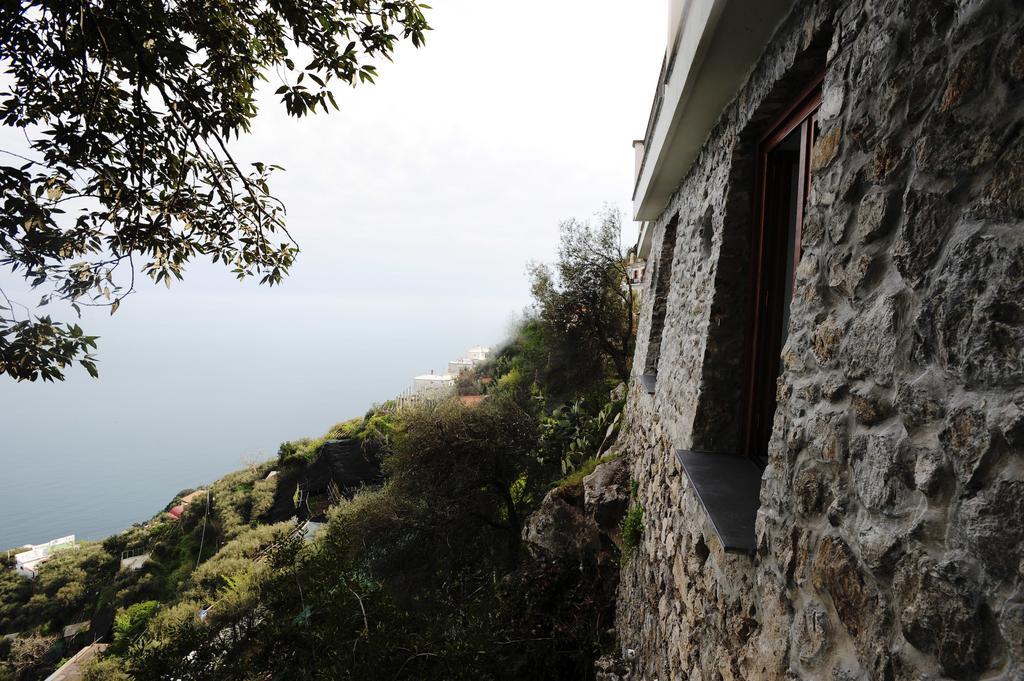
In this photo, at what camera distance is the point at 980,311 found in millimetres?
751

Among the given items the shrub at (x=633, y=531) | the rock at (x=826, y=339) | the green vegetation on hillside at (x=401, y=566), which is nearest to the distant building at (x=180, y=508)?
the green vegetation on hillside at (x=401, y=566)

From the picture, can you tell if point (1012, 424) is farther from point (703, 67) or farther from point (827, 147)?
point (703, 67)

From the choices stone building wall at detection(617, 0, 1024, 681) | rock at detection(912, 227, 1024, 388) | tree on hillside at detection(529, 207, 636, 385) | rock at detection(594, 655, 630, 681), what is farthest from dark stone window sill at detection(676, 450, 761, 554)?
tree on hillside at detection(529, 207, 636, 385)

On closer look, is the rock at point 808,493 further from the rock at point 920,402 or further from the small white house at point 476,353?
the small white house at point 476,353

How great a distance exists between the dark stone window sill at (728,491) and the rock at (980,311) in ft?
3.59

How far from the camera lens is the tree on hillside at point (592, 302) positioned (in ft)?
36.2

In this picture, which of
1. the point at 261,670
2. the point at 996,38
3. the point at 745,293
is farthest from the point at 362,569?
the point at 996,38

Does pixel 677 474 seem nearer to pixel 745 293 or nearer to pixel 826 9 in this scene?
pixel 745 293

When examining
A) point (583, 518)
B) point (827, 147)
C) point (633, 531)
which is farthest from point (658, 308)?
point (827, 147)

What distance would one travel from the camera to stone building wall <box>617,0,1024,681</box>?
72cm

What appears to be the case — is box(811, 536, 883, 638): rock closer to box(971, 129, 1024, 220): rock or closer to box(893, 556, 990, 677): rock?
box(893, 556, 990, 677): rock

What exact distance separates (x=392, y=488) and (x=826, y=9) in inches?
321

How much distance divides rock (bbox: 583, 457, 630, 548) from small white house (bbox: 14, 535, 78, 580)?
1763 centimetres

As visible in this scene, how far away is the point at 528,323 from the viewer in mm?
14375
